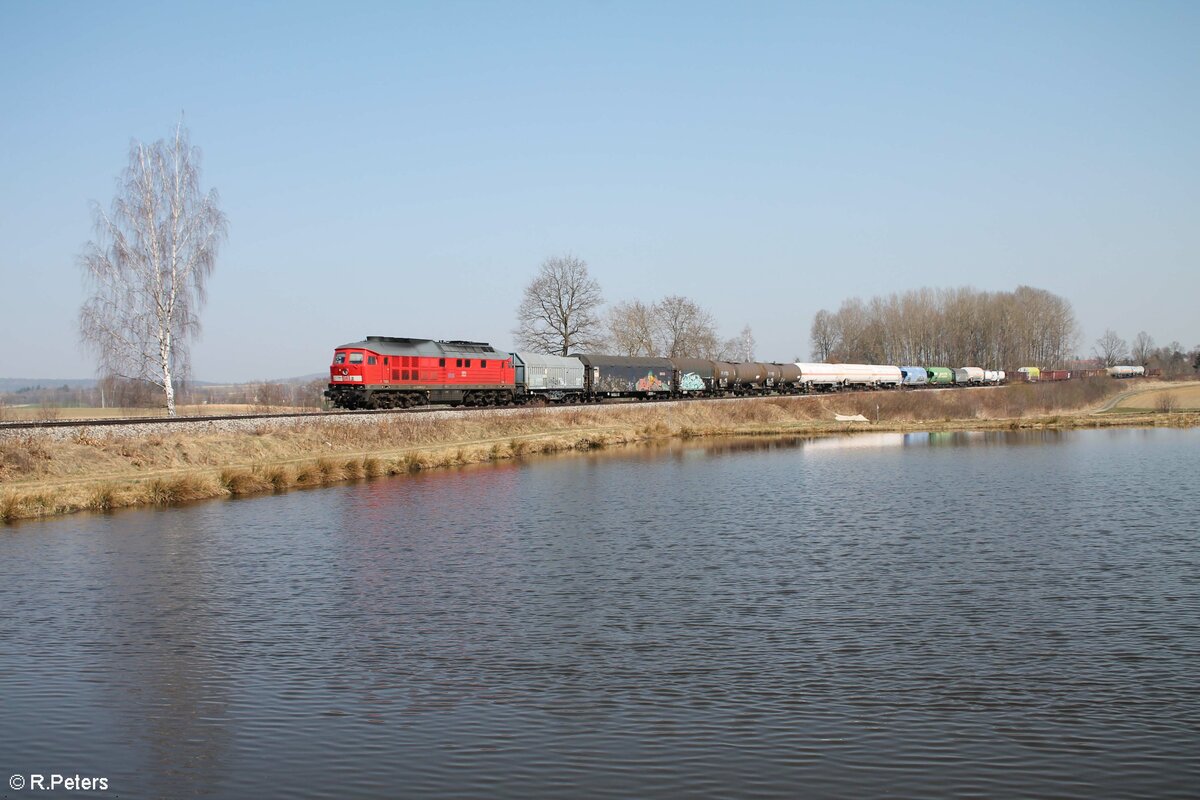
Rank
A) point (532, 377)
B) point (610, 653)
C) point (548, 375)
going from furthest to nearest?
point (548, 375) < point (532, 377) < point (610, 653)

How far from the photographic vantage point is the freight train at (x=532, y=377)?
51.1 metres

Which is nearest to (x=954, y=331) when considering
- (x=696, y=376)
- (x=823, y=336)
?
(x=823, y=336)

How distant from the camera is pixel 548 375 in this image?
226ft

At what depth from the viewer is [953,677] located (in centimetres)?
1329

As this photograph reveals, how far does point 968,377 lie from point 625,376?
64792 mm

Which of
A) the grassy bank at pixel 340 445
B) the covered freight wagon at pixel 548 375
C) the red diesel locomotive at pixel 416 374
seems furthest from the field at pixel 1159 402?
the red diesel locomotive at pixel 416 374

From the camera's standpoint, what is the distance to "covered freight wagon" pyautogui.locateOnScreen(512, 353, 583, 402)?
6650 cm

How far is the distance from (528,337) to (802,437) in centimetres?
3839

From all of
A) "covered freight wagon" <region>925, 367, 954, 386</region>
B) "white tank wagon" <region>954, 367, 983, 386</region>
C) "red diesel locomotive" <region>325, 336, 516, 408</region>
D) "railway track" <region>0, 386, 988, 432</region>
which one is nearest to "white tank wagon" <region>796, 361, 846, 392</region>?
"covered freight wagon" <region>925, 367, 954, 386</region>

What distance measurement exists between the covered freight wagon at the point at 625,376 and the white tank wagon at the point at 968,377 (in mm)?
56547

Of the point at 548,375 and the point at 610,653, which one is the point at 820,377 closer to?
the point at 548,375

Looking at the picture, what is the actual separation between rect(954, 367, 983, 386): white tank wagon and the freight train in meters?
15.6

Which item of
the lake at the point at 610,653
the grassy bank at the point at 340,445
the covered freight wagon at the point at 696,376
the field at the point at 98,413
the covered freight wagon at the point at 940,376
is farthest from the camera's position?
the covered freight wagon at the point at 940,376

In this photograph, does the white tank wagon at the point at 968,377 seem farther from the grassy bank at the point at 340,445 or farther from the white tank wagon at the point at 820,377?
the grassy bank at the point at 340,445
